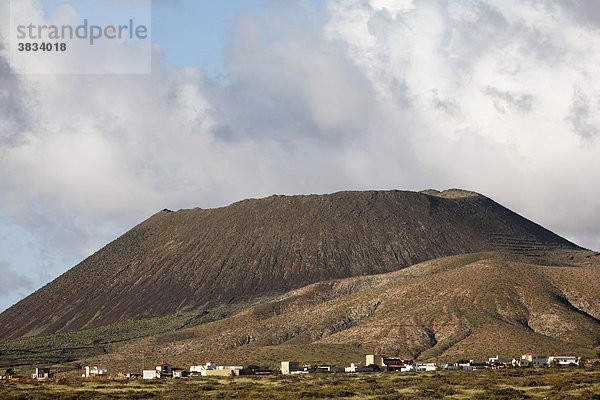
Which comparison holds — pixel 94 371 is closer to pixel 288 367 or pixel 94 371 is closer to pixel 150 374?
pixel 150 374

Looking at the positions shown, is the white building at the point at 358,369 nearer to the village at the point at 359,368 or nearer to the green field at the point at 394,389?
the village at the point at 359,368

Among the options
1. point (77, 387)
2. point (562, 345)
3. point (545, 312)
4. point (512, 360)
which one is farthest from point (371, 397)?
point (545, 312)

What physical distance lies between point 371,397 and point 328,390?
938 cm

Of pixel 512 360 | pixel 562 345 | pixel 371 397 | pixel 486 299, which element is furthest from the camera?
pixel 486 299

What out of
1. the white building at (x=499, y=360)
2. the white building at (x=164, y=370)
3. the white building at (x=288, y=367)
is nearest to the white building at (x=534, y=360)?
the white building at (x=499, y=360)

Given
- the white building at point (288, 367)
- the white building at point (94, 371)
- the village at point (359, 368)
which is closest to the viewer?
the village at point (359, 368)

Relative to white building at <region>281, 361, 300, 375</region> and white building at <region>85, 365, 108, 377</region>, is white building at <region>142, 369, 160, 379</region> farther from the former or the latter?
white building at <region>281, 361, 300, 375</region>

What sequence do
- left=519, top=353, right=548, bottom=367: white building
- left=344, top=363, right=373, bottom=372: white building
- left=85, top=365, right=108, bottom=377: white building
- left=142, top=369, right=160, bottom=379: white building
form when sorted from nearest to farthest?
left=142, top=369, right=160, bottom=379: white building
left=519, top=353, right=548, bottom=367: white building
left=344, top=363, right=373, bottom=372: white building
left=85, top=365, right=108, bottom=377: white building

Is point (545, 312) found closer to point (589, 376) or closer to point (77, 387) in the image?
point (589, 376)

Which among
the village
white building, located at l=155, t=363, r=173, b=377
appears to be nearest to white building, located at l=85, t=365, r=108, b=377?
the village

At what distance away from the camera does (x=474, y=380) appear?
94.0 metres

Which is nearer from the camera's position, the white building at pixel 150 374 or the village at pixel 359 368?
the village at pixel 359 368

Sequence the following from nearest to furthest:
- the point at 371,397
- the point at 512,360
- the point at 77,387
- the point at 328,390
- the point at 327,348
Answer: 1. the point at 371,397
2. the point at 328,390
3. the point at 77,387
4. the point at 512,360
5. the point at 327,348

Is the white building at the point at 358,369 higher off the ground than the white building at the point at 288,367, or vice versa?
the white building at the point at 288,367
